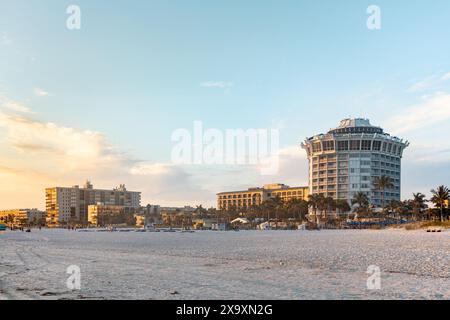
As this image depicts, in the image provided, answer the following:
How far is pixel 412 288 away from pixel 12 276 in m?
23.8

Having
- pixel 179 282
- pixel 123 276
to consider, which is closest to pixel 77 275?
pixel 123 276

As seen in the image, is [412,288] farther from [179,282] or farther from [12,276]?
[12,276]

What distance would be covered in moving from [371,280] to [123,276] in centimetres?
1491

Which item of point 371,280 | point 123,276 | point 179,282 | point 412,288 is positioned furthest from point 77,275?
point 412,288

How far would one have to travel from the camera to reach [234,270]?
33.7 meters

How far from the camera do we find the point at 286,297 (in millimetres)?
22297

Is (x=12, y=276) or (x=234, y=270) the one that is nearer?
(x=12, y=276)
